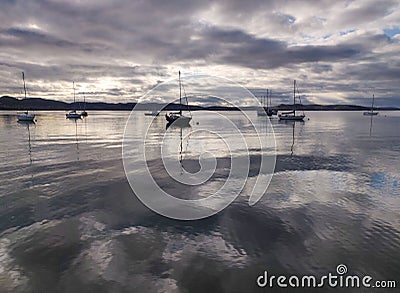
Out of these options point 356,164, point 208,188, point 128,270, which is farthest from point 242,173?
point 128,270

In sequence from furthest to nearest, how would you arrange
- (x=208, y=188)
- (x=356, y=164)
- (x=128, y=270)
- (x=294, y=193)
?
(x=356, y=164) < (x=208, y=188) < (x=294, y=193) < (x=128, y=270)

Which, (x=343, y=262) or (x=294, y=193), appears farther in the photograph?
(x=294, y=193)

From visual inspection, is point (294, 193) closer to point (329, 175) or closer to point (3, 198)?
point (329, 175)

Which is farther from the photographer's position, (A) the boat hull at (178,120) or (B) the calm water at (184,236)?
(A) the boat hull at (178,120)

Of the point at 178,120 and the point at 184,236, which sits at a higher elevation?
A: the point at 178,120

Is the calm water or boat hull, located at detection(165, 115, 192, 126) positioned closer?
the calm water

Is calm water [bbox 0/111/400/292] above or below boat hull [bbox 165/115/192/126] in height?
below

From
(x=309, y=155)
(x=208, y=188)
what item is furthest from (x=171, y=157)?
(x=309, y=155)

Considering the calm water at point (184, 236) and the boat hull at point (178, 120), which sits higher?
the boat hull at point (178, 120)

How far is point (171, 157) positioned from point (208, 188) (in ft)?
34.3

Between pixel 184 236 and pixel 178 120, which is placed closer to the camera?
pixel 184 236

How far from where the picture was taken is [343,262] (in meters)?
8.89

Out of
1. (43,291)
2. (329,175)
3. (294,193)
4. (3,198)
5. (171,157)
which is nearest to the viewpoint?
(43,291)

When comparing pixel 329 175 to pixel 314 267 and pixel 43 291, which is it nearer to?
pixel 314 267
